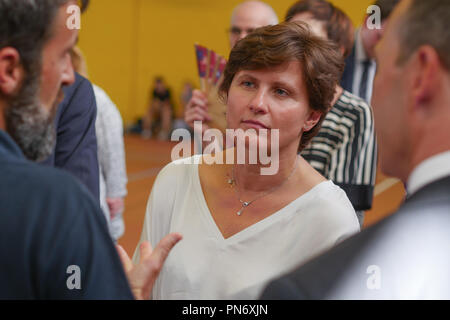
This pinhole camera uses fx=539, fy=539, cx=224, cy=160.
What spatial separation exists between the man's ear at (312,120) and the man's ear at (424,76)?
1089 mm

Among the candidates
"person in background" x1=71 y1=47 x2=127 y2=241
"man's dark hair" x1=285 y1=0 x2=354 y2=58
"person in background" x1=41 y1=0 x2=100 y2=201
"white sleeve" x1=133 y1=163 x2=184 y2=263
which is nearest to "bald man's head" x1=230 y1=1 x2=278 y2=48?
"man's dark hair" x1=285 y1=0 x2=354 y2=58

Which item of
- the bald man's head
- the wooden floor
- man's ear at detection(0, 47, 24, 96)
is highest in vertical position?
the bald man's head

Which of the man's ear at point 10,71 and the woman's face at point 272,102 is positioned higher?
the man's ear at point 10,71

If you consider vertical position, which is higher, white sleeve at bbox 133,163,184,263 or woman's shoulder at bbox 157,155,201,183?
woman's shoulder at bbox 157,155,201,183

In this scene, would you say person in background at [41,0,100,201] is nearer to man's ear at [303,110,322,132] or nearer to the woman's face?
the woman's face

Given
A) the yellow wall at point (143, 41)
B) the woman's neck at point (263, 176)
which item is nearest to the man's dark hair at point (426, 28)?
the woman's neck at point (263, 176)

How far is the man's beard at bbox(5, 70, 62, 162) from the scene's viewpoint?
117cm

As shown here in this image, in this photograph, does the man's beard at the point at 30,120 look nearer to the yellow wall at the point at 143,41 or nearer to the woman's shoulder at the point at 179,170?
the woman's shoulder at the point at 179,170

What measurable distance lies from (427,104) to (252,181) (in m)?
1.19

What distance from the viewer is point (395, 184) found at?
1015 centimetres

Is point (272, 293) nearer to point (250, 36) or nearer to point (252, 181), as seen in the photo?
point (252, 181)

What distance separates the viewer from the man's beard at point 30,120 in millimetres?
1174

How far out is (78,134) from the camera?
7.68 ft
